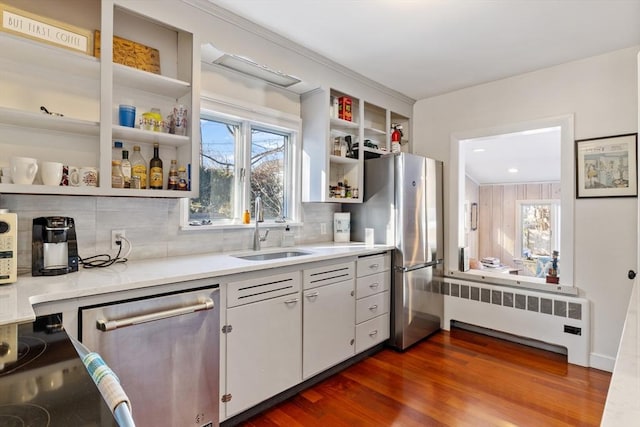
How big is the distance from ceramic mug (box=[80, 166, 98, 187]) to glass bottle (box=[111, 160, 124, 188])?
0.35ft

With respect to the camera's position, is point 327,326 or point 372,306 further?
point 372,306

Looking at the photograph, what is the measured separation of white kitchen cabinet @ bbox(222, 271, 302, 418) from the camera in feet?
5.94

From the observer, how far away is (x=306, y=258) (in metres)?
2.17

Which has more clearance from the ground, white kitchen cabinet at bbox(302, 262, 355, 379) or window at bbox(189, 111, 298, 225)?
window at bbox(189, 111, 298, 225)

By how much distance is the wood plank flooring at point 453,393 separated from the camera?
200 cm

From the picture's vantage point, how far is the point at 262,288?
1.95 metres

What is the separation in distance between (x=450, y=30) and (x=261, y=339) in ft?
7.85

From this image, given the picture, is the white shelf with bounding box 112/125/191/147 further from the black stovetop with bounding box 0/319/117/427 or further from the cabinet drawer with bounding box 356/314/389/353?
the cabinet drawer with bounding box 356/314/389/353

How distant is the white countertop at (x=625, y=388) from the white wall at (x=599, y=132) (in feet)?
7.44

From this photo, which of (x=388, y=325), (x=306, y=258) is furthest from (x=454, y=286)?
(x=306, y=258)

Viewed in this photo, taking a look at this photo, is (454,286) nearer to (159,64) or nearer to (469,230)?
(159,64)

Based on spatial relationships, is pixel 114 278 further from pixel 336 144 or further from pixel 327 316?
pixel 336 144

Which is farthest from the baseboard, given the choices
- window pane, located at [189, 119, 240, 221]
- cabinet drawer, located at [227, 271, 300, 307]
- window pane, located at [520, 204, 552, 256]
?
window pane, located at [520, 204, 552, 256]

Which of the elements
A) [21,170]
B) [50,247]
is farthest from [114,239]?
[21,170]
